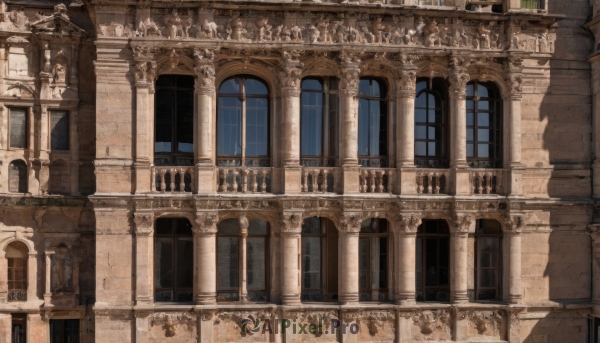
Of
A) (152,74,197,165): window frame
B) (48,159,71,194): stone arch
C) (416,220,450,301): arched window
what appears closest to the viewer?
(152,74,197,165): window frame

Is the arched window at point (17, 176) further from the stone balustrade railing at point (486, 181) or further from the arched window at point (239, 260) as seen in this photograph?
the stone balustrade railing at point (486, 181)

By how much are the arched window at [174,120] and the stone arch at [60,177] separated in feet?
8.78

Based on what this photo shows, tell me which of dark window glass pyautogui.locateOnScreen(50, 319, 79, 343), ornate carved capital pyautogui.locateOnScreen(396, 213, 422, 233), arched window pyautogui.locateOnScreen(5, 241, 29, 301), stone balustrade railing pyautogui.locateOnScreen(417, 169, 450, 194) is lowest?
dark window glass pyautogui.locateOnScreen(50, 319, 79, 343)

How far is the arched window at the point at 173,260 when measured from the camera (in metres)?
19.8

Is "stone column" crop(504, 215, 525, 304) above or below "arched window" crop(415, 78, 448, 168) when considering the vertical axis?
below

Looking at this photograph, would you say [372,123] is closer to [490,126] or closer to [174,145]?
[490,126]

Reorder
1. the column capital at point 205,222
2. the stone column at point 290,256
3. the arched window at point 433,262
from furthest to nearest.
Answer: the arched window at point 433,262, the stone column at point 290,256, the column capital at point 205,222

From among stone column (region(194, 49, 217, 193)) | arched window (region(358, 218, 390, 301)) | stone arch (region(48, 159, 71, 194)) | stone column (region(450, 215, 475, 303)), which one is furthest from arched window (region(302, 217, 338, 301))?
stone arch (region(48, 159, 71, 194))

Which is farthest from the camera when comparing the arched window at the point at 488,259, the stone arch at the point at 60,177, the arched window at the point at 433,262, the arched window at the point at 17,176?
the arched window at the point at 488,259

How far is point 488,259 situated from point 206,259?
27.1 ft

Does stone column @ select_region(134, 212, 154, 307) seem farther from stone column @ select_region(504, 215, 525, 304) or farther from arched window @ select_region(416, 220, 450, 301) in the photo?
stone column @ select_region(504, 215, 525, 304)

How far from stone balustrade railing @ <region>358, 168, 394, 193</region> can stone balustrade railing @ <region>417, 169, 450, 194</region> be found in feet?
2.69

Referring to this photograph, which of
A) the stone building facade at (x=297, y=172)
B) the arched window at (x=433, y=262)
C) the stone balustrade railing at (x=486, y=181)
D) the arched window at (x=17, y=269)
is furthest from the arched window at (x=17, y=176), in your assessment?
the stone balustrade railing at (x=486, y=181)

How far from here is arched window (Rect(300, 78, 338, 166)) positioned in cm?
2027
